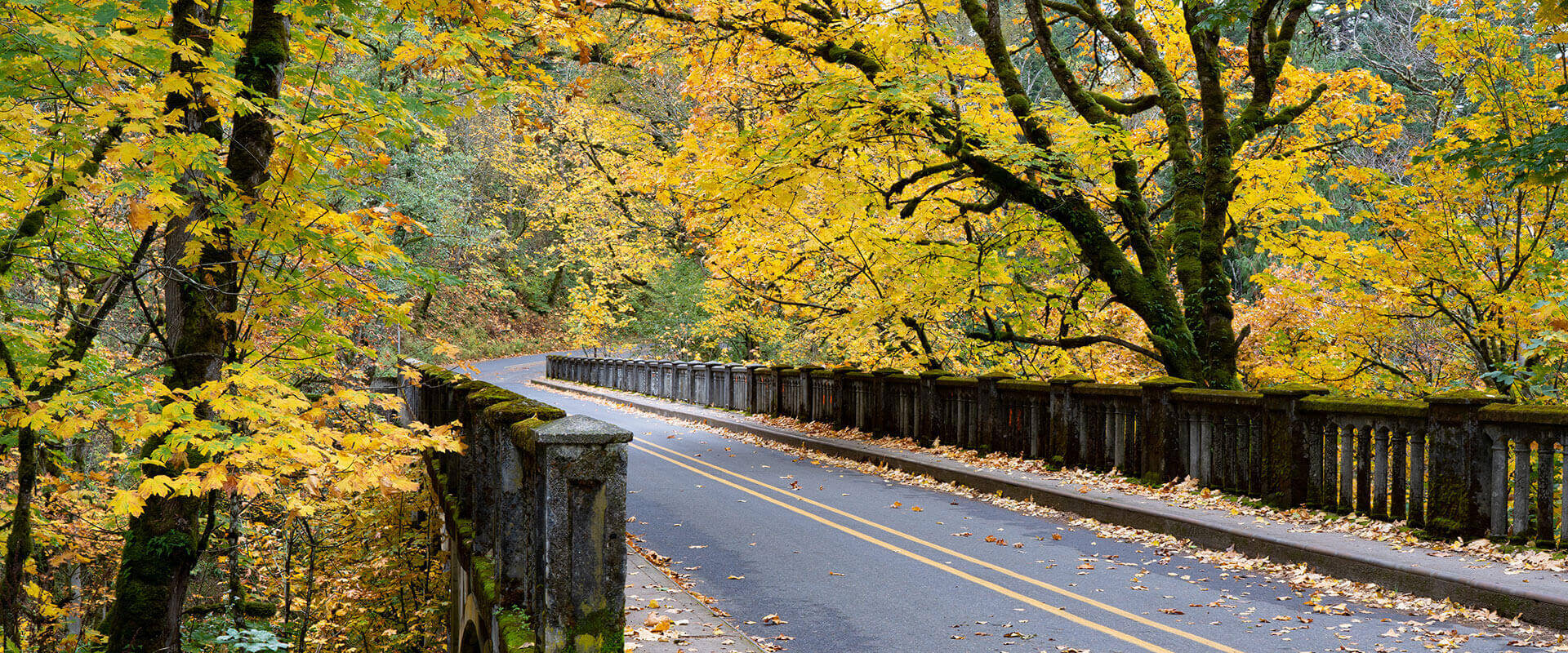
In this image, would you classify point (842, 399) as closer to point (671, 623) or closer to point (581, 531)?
point (671, 623)

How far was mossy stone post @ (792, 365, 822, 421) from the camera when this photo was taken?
64.0 feet

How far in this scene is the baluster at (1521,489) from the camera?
23.1 ft

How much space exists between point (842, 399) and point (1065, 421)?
6.47 meters

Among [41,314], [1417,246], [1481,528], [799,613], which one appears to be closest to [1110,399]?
[1481,528]

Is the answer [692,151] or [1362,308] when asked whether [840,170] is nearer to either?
[692,151]

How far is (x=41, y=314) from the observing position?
834 centimetres

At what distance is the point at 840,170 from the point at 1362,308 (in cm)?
756

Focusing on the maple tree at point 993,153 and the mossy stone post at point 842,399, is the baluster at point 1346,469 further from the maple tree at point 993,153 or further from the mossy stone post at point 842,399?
the mossy stone post at point 842,399

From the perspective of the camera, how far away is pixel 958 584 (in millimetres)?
7262

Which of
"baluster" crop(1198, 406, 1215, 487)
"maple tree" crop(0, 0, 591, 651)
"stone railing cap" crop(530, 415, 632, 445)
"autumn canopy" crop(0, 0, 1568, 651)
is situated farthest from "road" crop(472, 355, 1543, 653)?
"maple tree" crop(0, 0, 591, 651)

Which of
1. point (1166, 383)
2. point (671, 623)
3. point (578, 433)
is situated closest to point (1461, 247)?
point (1166, 383)

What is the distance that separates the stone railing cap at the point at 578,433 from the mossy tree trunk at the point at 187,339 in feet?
11.0

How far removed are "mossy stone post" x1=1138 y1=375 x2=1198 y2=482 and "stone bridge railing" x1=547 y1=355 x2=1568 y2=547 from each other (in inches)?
0.5

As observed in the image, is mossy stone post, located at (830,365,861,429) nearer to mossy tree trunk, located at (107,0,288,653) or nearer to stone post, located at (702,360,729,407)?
stone post, located at (702,360,729,407)
